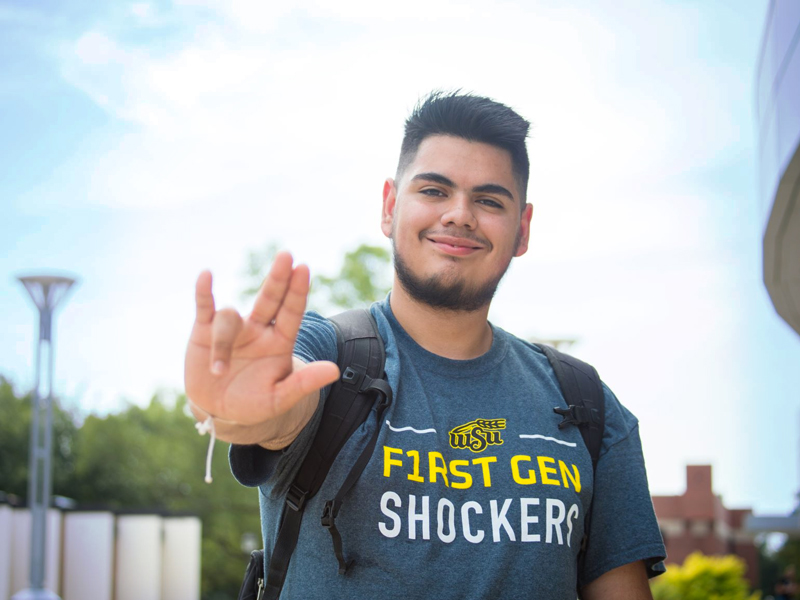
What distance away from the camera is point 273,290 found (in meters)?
1.73

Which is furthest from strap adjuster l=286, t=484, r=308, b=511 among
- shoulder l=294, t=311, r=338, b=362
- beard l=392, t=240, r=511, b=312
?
beard l=392, t=240, r=511, b=312

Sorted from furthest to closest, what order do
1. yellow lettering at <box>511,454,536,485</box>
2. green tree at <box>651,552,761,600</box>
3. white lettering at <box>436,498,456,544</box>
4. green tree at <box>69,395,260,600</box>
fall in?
1. green tree at <box>69,395,260,600</box>
2. green tree at <box>651,552,761,600</box>
3. yellow lettering at <box>511,454,536,485</box>
4. white lettering at <box>436,498,456,544</box>

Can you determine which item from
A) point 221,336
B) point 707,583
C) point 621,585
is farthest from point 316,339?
point 707,583

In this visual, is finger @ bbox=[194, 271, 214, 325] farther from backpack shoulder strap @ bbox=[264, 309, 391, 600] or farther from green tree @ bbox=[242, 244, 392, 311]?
green tree @ bbox=[242, 244, 392, 311]

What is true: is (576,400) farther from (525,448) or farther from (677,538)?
(677,538)

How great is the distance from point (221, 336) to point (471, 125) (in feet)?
4.17

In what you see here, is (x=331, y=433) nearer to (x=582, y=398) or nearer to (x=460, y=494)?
(x=460, y=494)

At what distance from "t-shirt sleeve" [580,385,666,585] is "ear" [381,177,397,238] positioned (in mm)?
955

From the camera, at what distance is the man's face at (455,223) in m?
2.54

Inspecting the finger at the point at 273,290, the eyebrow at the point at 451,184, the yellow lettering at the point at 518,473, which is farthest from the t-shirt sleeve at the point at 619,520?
the finger at the point at 273,290

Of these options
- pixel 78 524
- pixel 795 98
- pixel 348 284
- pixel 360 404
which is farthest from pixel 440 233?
pixel 348 284

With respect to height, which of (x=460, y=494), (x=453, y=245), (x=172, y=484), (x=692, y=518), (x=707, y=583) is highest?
(x=453, y=245)

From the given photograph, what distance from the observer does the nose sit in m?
2.51

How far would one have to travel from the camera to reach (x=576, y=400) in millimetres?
2598
